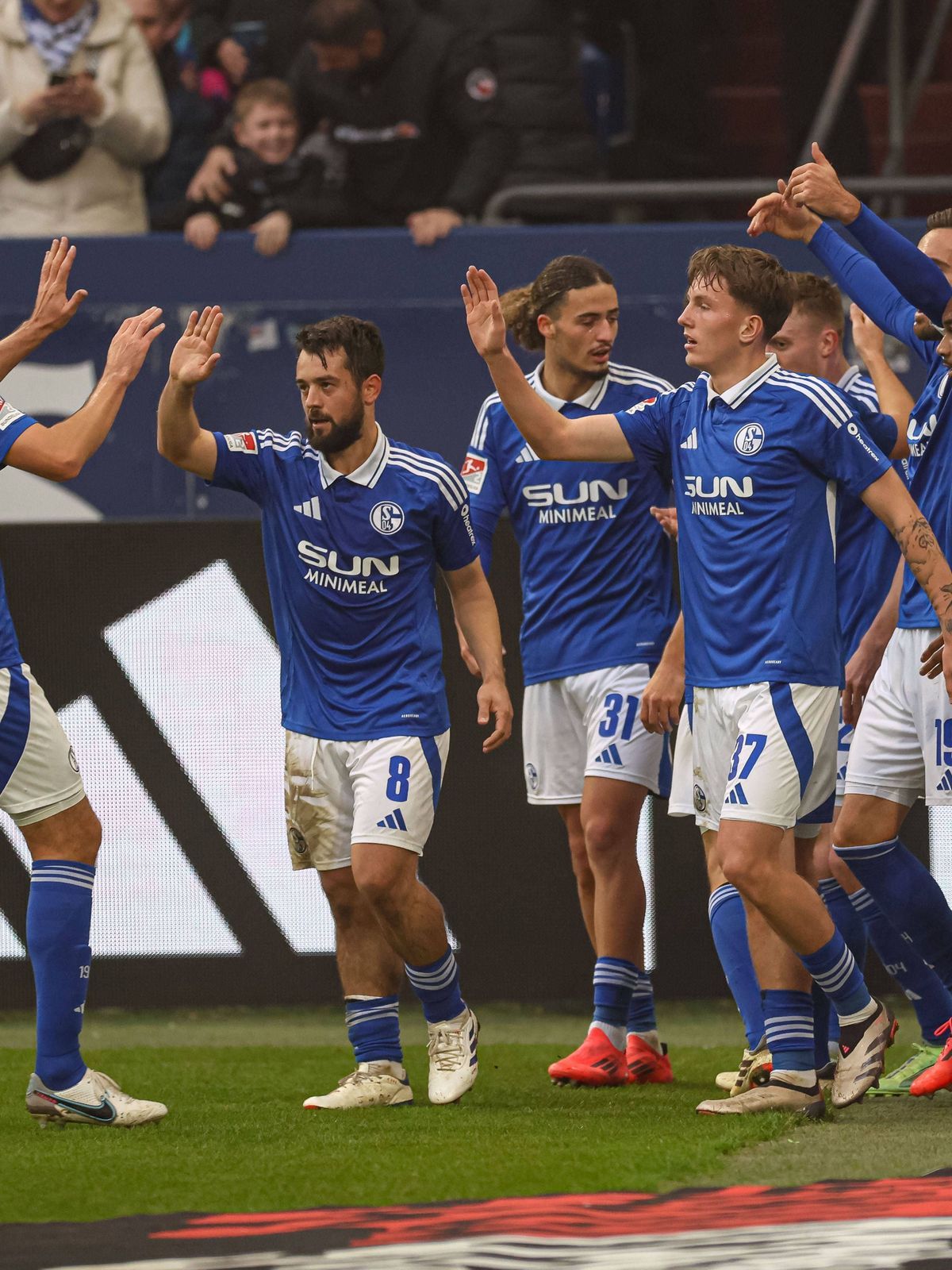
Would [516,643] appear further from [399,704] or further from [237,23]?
[237,23]

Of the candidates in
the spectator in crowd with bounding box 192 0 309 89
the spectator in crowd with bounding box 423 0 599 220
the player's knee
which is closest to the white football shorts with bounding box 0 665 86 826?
the player's knee

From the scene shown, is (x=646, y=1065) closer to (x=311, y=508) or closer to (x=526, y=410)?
(x=311, y=508)

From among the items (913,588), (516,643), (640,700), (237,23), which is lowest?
(516,643)

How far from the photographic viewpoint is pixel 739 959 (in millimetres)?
Answer: 5766

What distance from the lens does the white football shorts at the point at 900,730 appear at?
5.33 m

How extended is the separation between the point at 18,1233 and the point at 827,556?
266 centimetres

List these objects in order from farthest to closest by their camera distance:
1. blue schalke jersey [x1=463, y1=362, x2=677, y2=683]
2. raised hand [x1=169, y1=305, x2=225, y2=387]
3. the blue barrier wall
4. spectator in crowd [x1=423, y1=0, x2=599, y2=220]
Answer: spectator in crowd [x1=423, y1=0, x2=599, y2=220] → the blue barrier wall → blue schalke jersey [x1=463, y1=362, x2=677, y2=683] → raised hand [x1=169, y1=305, x2=225, y2=387]

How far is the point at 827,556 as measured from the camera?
5.27 metres

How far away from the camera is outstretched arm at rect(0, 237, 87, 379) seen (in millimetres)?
5238

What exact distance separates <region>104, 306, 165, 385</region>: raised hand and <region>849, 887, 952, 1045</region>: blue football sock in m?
2.51

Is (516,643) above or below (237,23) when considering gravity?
below

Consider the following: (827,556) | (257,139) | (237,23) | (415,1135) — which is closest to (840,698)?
(827,556)

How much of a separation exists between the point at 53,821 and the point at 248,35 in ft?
20.4

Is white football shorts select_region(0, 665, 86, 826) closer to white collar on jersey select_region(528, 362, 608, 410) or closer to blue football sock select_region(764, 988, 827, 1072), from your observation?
blue football sock select_region(764, 988, 827, 1072)
